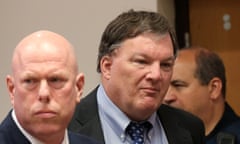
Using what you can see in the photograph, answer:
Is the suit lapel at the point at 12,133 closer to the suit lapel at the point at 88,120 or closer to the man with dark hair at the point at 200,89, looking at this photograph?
the suit lapel at the point at 88,120

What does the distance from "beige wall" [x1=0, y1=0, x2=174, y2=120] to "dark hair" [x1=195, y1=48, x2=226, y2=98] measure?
761mm

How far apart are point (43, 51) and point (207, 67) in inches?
56.9

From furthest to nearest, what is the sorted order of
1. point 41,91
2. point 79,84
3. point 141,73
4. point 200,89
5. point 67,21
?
point 67,21 → point 200,89 → point 141,73 → point 79,84 → point 41,91

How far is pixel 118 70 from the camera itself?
1.98 metres

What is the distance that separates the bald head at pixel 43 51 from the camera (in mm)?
1377

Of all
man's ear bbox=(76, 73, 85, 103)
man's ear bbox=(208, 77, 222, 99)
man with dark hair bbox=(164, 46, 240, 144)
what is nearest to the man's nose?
man's ear bbox=(76, 73, 85, 103)

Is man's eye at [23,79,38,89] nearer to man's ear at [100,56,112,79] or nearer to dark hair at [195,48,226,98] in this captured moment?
man's ear at [100,56,112,79]

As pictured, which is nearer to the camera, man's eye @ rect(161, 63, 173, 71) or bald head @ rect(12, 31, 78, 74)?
bald head @ rect(12, 31, 78, 74)

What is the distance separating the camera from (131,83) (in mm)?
1948

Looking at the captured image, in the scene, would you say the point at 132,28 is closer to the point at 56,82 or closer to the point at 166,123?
the point at 166,123

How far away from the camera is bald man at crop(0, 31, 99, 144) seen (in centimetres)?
136

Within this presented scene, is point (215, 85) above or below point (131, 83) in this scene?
below

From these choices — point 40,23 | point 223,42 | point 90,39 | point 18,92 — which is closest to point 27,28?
point 40,23

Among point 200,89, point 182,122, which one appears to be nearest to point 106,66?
point 182,122
